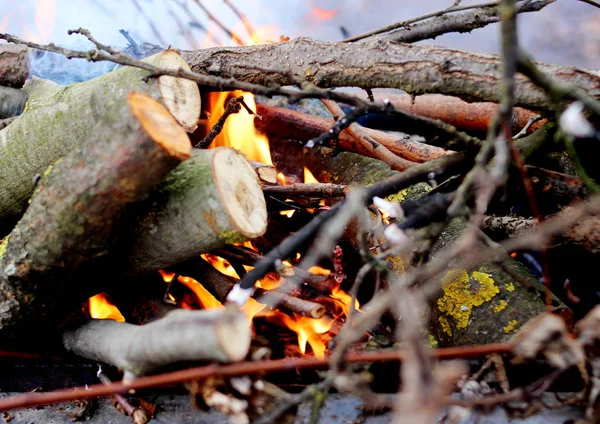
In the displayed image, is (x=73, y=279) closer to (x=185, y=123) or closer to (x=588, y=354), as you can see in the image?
(x=185, y=123)

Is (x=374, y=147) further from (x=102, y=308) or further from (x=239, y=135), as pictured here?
(x=102, y=308)

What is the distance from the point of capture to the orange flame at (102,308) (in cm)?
199

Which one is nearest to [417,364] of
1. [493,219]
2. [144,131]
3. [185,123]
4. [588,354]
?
[588,354]

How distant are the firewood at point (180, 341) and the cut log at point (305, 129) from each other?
176 cm

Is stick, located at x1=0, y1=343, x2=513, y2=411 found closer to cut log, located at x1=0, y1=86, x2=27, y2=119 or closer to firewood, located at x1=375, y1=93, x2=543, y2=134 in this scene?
firewood, located at x1=375, y1=93, x2=543, y2=134

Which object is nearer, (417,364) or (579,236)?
(417,364)

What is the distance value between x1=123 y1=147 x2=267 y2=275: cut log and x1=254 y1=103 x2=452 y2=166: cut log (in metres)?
1.31

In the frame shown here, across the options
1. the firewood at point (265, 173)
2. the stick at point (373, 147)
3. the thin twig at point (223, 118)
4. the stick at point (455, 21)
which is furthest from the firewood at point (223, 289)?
the stick at point (455, 21)

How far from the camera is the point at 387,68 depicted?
1.86m

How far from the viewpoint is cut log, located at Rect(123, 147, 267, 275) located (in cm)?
150

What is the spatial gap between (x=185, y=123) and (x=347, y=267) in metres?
0.98

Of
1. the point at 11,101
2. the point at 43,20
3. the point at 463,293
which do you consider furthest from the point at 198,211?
the point at 43,20

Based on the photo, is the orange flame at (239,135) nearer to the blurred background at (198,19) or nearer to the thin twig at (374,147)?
the thin twig at (374,147)

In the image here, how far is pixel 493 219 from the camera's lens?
2318 millimetres
